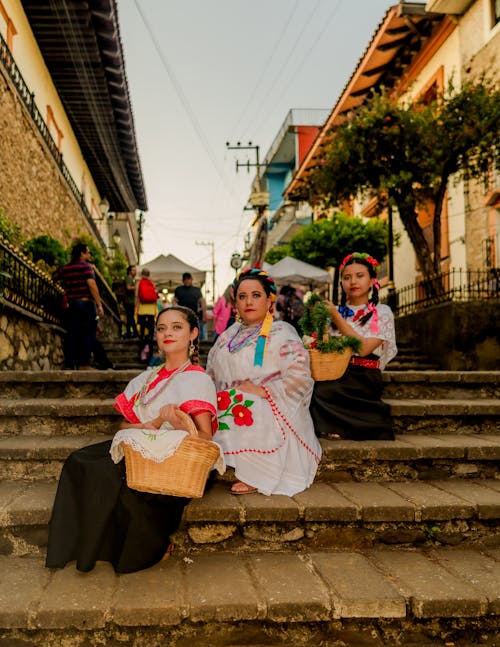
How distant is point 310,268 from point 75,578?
15.8 meters

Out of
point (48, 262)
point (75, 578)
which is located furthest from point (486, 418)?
point (48, 262)

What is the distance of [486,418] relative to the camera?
470 centimetres

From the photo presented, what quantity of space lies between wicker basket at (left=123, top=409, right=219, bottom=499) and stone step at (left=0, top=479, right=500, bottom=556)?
440 mm

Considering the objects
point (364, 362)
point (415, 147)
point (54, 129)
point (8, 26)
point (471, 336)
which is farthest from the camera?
point (54, 129)

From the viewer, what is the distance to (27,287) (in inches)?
286

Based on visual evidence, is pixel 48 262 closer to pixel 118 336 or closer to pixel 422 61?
pixel 118 336

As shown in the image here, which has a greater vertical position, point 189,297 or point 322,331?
point 189,297

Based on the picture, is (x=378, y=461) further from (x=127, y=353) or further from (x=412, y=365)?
(x=127, y=353)

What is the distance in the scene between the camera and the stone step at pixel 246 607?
2551 millimetres

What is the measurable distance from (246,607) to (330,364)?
6.59ft

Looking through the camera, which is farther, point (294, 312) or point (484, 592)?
point (294, 312)

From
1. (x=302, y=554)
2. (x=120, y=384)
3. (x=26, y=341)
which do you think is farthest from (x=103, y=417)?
(x=26, y=341)

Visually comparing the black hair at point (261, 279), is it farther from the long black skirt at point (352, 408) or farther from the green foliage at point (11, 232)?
the green foliage at point (11, 232)

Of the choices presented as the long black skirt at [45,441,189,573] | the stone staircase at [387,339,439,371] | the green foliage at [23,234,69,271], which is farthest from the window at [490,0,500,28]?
the long black skirt at [45,441,189,573]
